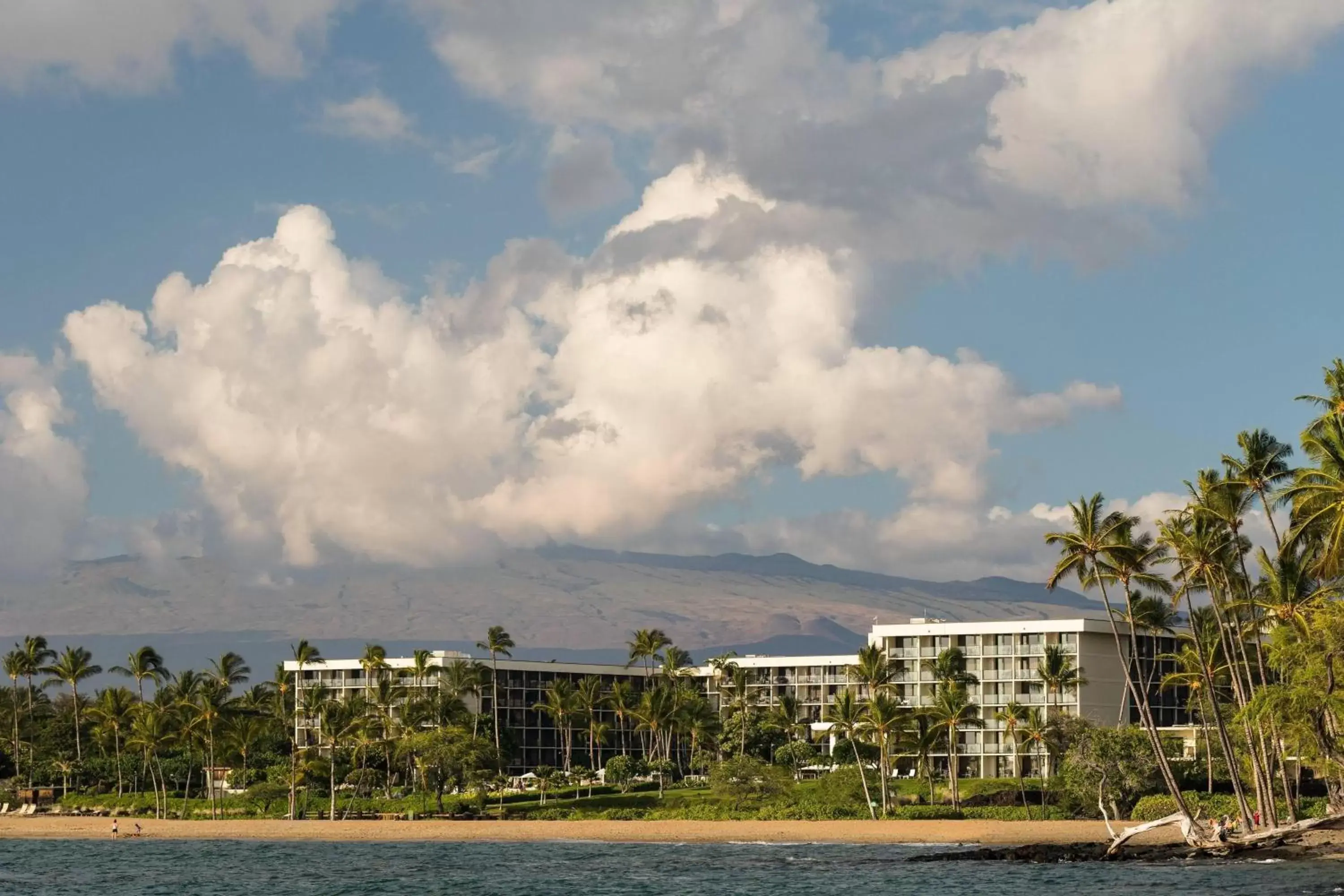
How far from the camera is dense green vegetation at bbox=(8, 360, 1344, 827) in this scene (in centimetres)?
8531

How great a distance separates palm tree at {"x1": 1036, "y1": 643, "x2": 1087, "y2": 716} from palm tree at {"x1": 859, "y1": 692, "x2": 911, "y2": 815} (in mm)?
18003

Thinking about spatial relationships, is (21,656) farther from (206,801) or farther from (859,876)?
(859,876)

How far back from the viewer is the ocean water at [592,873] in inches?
3093

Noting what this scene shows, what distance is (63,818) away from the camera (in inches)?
6053

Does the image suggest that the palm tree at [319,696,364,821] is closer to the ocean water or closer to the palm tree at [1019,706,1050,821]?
the ocean water

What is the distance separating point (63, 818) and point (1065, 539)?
107999mm

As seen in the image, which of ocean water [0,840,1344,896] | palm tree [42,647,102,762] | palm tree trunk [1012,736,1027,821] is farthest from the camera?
palm tree [42,647,102,762]

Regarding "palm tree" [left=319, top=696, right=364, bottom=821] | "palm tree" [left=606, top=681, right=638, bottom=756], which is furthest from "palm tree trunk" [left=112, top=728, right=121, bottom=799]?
"palm tree" [left=606, top=681, right=638, bottom=756]

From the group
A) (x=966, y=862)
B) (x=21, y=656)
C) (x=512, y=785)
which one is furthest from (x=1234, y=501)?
(x=21, y=656)

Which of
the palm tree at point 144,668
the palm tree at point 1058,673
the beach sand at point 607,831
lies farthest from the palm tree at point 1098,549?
the palm tree at point 144,668

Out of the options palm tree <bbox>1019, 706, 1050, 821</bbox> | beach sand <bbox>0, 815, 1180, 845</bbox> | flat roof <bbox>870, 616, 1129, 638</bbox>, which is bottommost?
beach sand <bbox>0, 815, 1180, 845</bbox>

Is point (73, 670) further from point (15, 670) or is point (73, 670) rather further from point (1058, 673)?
point (1058, 673)

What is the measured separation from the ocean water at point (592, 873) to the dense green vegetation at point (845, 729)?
1015cm

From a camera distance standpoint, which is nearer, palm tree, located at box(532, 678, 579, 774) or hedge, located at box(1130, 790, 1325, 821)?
hedge, located at box(1130, 790, 1325, 821)
